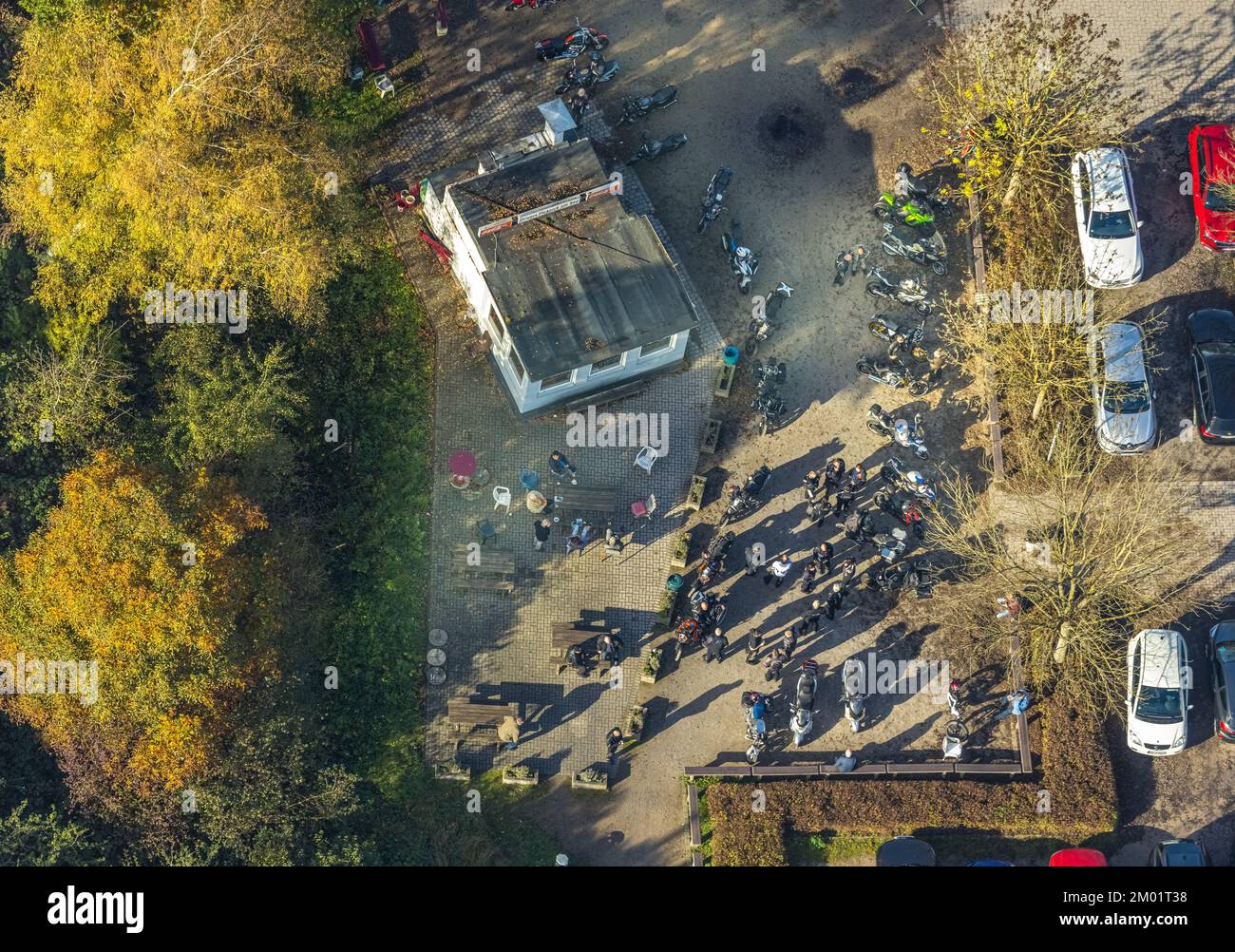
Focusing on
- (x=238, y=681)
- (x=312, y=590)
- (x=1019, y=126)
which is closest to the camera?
(x=238, y=681)

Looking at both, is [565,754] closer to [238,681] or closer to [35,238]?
[238,681]

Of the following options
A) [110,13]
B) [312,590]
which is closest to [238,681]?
[312,590]

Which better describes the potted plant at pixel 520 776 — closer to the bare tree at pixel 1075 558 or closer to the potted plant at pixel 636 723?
the potted plant at pixel 636 723

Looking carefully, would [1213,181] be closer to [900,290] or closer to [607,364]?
[900,290]

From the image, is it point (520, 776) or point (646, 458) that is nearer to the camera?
point (520, 776)

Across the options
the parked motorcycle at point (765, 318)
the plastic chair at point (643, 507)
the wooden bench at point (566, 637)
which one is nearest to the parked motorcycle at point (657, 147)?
the parked motorcycle at point (765, 318)

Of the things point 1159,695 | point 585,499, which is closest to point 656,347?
point 585,499
